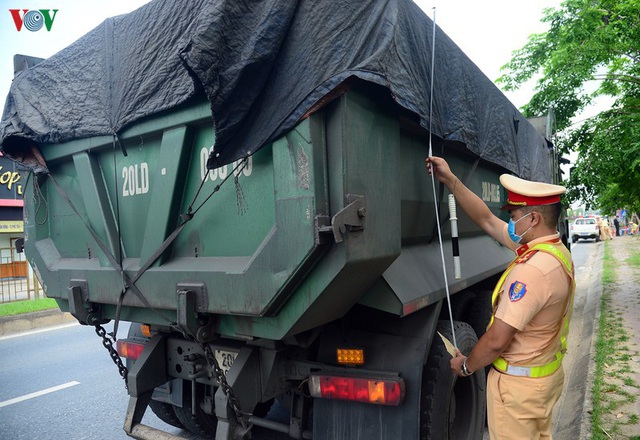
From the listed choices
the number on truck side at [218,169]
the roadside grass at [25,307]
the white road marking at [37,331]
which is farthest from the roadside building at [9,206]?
the number on truck side at [218,169]

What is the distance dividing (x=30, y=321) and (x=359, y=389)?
8.55 metres

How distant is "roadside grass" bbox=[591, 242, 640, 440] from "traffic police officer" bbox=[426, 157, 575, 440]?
1.50 m

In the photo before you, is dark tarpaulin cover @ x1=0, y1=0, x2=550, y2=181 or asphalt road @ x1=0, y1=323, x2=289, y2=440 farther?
asphalt road @ x1=0, y1=323, x2=289, y2=440

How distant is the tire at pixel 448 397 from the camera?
2518mm

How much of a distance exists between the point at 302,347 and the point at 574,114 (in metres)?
8.46

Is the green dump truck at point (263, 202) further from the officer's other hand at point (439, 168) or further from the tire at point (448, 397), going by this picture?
the officer's other hand at point (439, 168)

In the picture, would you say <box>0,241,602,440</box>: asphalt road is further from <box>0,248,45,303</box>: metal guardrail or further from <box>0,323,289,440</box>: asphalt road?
<box>0,248,45,303</box>: metal guardrail

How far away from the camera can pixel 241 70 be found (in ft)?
6.73

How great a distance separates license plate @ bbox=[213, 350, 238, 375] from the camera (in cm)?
262

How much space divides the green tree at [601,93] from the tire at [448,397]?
4929 mm

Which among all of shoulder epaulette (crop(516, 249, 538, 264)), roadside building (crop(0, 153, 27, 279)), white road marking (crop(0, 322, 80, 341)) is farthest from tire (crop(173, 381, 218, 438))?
roadside building (crop(0, 153, 27, 279))

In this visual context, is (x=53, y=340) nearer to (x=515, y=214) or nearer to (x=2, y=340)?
(x=2, y=340)

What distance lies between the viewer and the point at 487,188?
4383 mm

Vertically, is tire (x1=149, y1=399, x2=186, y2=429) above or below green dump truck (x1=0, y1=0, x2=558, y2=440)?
below
